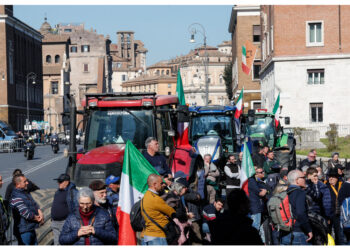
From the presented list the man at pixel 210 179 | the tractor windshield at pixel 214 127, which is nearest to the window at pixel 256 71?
the tractor windshield at pixel 214 127

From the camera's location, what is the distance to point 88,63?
12875 centimetres

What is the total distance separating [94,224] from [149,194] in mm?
817

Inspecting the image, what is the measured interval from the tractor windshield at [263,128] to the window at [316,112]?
17.1 m

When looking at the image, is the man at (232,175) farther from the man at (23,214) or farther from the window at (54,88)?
the window at (54,88)

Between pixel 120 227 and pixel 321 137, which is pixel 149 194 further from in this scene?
pixel 321 137

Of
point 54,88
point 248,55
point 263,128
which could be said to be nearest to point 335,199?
point 263,128

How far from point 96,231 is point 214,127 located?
17.0 metres

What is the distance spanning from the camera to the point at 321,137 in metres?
45.0

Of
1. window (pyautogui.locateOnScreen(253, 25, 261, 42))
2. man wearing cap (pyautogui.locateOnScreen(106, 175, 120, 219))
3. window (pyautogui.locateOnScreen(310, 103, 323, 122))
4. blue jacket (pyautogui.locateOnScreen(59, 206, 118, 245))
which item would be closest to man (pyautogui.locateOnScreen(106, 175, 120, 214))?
man wearing cap (pyautogui.locateOnScreen(106, 175, 120, 219))

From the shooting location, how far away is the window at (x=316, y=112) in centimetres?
4600

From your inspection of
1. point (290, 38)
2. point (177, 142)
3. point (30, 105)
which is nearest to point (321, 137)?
point (290, 38)

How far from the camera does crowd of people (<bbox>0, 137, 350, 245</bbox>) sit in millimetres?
7160

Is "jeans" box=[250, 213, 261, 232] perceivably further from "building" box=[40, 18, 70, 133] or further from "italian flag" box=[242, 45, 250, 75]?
"building" box=[40, 18, 70, 133]

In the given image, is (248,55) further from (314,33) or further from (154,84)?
(154,84)
